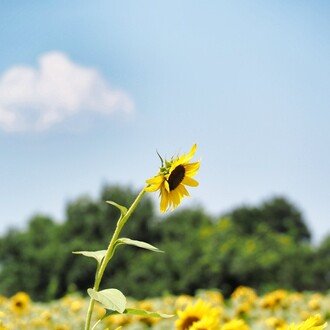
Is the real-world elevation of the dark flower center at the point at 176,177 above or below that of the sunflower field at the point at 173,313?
below

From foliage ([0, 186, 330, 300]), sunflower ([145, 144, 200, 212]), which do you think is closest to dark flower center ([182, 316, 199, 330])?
sunflower ([145, 144, 200, 212])

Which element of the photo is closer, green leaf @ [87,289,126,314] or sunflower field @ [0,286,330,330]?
green leaf @ [87,289,126,314]

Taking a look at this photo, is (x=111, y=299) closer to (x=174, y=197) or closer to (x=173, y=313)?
(x=174, y=197)

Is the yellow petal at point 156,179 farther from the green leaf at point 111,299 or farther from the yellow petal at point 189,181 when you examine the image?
the green leaf at point 111,299

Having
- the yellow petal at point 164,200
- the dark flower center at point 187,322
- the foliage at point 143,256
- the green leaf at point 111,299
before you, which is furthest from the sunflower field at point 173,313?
the foliage at point 143,256

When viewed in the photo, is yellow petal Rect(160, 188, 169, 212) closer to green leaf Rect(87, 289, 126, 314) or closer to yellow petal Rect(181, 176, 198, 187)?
yellow petal Rect(181, 176, 198, 187)

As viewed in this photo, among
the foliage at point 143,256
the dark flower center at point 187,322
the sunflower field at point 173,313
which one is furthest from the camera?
the foliage at point 143,256

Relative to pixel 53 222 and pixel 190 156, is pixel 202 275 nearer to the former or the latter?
pixel 53 222

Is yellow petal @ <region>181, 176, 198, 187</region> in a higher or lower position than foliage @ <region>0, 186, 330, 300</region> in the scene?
lower
